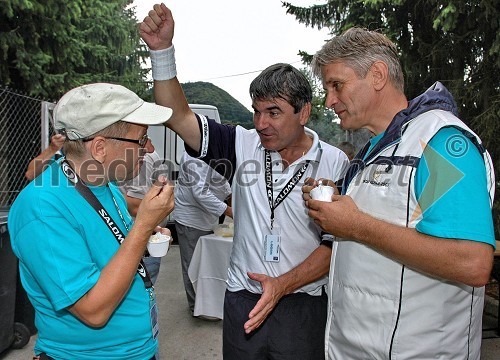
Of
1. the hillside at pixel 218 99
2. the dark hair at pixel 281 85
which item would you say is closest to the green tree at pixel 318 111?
the dark hair at pixel 281 85

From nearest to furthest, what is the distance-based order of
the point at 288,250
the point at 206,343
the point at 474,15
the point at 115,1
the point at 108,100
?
the point at 108,100, the point at 288,250, the point at 206,343, the point at 474,15, the point at 115,1

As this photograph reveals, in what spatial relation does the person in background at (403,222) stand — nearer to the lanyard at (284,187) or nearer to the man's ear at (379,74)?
the man's ear at (379,74)

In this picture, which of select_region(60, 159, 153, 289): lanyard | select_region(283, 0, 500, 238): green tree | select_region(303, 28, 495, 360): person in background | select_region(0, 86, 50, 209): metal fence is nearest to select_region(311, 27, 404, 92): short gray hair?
select_region(303, 28, 495, 360): person in background

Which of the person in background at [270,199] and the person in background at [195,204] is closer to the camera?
the person in background at [270,199]

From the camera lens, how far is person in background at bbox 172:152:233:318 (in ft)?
17.1

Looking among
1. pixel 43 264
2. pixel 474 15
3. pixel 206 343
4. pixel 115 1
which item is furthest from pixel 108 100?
pixel 115 1

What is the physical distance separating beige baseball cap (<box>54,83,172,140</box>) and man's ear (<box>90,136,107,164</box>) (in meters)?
0.04

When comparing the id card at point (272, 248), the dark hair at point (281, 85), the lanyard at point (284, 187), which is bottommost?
the id card at point (272, 248)

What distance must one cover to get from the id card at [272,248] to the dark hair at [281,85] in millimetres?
667

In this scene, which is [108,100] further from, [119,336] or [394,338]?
[394,338]

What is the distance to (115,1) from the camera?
13.2m

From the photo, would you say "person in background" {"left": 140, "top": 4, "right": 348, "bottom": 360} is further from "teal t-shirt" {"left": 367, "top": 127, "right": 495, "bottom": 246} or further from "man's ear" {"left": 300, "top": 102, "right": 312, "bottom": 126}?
"teal t-shirt" {"left": 367, "top": 127, "right": 495, "bottom": 246}

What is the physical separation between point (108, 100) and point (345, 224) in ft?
3.22

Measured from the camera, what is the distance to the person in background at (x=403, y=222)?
1.37 m
